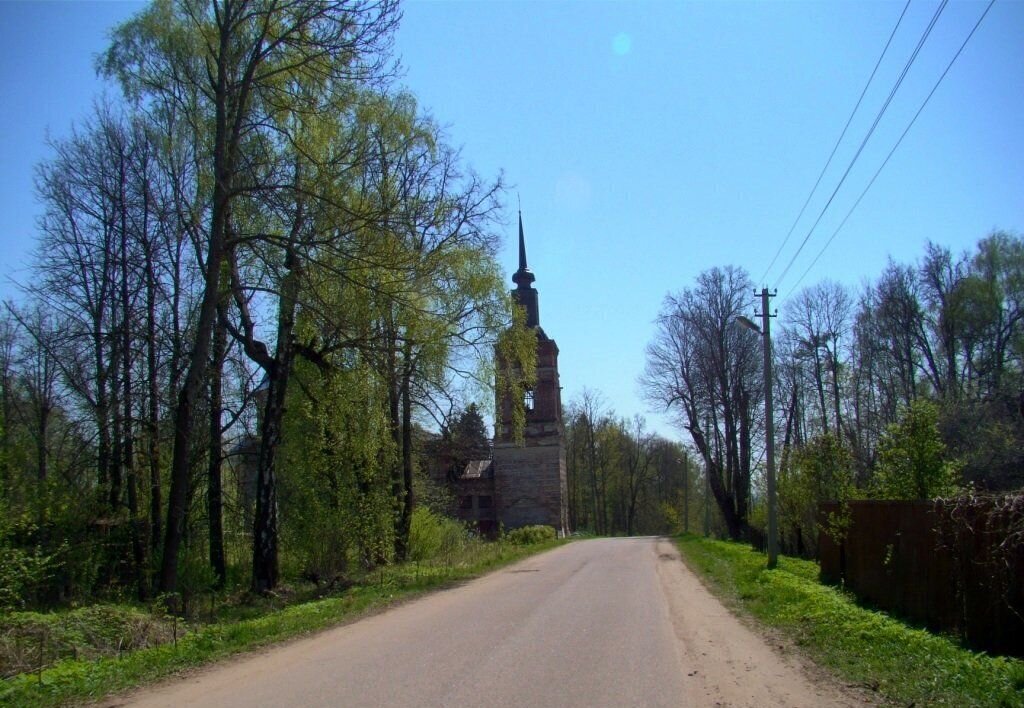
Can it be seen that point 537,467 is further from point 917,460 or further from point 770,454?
point 917,460

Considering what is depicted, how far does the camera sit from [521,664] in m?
7.97

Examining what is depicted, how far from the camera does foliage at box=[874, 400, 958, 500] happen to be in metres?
12.2

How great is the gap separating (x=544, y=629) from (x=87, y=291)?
46.2 feet

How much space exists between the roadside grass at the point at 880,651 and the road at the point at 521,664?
1.77 ft

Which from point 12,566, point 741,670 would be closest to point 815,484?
point 741,670

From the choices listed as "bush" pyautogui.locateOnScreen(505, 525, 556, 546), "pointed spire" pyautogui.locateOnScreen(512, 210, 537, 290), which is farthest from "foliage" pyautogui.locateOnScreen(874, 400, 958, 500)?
"pointed spire" pyautogui.locateOnScreen(512, 210, 537, 290)

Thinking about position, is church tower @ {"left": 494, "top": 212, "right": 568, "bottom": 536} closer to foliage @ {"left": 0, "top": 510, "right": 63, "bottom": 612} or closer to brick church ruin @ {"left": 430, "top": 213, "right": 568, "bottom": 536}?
brick church ruin @ {"left": 430, "top": 213, "right": 568, "bottom": 536}

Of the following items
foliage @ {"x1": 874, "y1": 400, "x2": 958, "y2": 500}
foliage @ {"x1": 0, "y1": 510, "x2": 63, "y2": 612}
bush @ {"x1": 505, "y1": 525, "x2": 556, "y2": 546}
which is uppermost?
foliage @ {"x1": 874, "y1": 400, "x2": 958, "y2": 500}

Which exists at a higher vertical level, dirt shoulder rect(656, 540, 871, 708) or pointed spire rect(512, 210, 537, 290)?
pointed spire rect(512, 210, 537, 290)

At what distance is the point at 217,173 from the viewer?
493 inches

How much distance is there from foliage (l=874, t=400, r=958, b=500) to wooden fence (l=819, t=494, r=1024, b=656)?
625mm

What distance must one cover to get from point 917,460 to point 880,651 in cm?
493

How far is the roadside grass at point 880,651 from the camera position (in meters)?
6.58

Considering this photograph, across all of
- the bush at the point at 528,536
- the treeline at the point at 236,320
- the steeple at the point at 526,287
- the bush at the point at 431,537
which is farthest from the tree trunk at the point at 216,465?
the steeple at the point at 526,287
